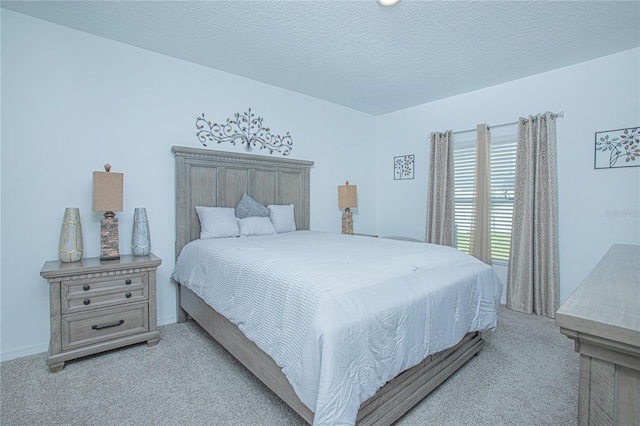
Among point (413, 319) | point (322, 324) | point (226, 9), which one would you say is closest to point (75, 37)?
point (226, 9)

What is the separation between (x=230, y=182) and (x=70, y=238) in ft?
4.88

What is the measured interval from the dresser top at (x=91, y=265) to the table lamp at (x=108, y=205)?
0.10 metres

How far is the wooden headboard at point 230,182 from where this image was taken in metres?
3.03

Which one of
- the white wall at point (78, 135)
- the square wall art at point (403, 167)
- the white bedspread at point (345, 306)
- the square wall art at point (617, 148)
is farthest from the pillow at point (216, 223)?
the square wall art at point (617, 148)

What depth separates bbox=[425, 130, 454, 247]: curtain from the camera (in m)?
4.01

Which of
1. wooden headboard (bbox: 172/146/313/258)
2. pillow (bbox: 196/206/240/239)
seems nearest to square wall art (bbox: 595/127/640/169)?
wooden headboard (bbox: 172/146/313/258)

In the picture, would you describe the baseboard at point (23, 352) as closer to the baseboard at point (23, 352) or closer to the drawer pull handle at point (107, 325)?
the baseboard at point (23, 352)

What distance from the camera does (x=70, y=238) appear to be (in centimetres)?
232

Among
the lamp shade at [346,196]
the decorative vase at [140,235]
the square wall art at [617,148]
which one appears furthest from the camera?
the lamp shade at [346,196]

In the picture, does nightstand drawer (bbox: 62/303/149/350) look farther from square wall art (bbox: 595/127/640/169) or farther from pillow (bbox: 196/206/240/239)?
square wall art (bbox: 595/127/640/169)

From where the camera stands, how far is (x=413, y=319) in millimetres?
1567

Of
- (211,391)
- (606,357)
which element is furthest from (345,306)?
(211,391)

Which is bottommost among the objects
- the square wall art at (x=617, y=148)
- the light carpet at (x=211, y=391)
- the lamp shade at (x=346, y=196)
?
the light carpet at (x=211, y=391)

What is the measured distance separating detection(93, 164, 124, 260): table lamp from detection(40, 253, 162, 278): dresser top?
4.0 inches
